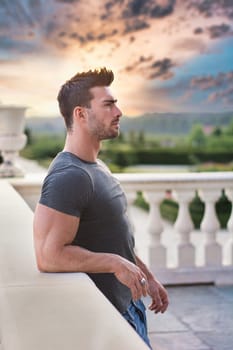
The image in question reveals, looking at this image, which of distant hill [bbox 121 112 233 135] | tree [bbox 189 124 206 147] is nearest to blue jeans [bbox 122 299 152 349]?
distant hill [bbox 121 112 233 135]

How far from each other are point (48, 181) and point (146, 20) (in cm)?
1151

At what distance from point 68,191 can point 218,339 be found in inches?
69.6

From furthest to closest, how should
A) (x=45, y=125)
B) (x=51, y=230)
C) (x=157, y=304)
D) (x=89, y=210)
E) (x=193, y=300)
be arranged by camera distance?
(x=45, y=125), (x=193, y=300), (x=157, y=304), (x=89, y=210), (x=51, y=230)

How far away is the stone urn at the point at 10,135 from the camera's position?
4.04 m

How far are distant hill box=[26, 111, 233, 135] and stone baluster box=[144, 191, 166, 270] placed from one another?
26.7ft

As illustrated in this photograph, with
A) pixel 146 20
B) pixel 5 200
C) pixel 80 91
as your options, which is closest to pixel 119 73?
pixel 146 20

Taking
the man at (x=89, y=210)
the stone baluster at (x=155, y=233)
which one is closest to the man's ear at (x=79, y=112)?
the man at (x=89, y=210)

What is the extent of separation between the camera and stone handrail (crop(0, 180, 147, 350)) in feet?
3.72

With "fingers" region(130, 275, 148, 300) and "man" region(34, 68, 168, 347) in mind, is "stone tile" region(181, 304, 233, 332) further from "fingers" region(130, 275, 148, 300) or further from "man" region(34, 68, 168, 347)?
"fingers" region(130, 275, 148, 300)

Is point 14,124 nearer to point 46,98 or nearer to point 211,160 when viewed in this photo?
point 46,98

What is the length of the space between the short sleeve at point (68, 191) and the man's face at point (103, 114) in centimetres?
12

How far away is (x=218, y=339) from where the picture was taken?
10.4 feet

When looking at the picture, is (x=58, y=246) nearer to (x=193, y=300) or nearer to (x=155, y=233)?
(x=193, y=300)

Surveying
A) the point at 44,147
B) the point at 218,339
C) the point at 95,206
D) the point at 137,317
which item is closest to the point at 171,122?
the point at 44,147
